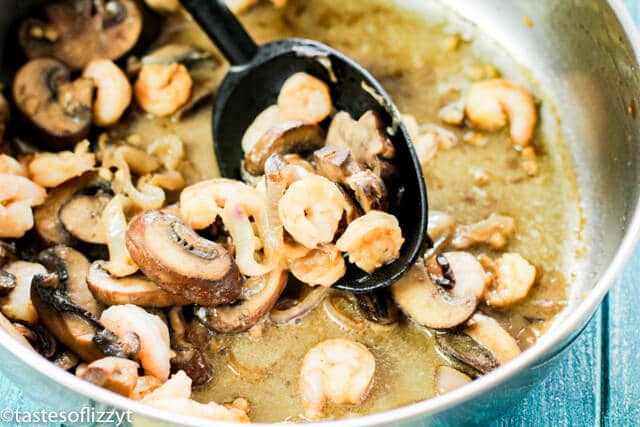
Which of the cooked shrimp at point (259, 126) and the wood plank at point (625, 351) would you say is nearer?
the wood plank at point (625, 351)

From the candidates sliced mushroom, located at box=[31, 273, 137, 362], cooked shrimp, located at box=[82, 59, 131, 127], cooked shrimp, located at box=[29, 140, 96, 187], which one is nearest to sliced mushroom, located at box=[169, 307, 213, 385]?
sliced mushroom, located at box=[31, 273, 137, 362]

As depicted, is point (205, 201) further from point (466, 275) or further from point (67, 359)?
point (466, 275)

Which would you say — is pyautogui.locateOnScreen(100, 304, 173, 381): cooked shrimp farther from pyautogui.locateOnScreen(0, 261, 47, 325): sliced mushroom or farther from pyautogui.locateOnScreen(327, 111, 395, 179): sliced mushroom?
pyautogui.locateOnScreen(327, 111, 395, 179): sliced mushroom

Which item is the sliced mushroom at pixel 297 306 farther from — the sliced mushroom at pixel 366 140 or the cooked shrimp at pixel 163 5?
the cooked shrimp at pixel 163 5

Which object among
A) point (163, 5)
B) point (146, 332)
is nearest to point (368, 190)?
point (146, 332)

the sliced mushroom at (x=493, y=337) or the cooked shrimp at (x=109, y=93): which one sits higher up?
the cooked shrimp at (x=109, y=93)

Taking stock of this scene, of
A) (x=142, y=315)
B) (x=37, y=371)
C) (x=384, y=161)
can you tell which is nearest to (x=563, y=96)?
(x=384, y=161)

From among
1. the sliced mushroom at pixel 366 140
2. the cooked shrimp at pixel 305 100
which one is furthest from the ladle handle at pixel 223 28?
the sliced mushroom at pixel 366 140
